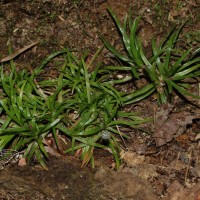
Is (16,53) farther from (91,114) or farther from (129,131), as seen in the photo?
(129,131)

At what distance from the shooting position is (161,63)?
4.32 meters

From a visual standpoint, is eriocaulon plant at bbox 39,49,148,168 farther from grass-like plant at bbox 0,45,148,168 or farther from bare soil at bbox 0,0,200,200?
bare soil at bbox 0,0,200,200

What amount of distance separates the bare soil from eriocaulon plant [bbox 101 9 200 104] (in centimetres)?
13

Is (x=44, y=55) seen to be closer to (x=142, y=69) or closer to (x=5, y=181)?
(x=142, y=69)

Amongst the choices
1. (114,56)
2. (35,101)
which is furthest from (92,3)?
(35,101)

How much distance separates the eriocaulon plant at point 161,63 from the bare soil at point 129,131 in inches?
5.0

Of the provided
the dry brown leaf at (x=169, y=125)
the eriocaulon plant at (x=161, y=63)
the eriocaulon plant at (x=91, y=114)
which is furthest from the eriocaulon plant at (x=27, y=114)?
the dry brown leaf at (x=169, y=125)

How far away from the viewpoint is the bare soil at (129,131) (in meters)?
3.73

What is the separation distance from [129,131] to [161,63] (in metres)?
0.77

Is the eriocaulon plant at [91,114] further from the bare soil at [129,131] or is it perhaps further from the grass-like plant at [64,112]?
the bare soil at [129,131]

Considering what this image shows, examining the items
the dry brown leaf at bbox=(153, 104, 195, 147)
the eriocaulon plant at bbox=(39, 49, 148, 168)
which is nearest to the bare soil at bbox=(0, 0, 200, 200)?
the dry brown leaf at bbox=(153, 104, 195, 147)

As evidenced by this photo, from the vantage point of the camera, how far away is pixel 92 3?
4535 mm

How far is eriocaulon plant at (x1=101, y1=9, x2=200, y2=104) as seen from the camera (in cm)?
421

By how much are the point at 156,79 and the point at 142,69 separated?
187 mm
